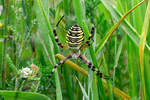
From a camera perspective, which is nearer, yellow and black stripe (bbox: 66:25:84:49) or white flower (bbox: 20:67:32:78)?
white flower (bbox: 20:67:32:78)

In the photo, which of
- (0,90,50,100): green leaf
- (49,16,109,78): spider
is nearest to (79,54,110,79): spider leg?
(49,16,109,78): spider

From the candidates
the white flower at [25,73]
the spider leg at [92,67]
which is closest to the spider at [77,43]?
the spider leg at [92,67]

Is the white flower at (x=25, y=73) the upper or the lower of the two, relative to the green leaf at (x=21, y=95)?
upper

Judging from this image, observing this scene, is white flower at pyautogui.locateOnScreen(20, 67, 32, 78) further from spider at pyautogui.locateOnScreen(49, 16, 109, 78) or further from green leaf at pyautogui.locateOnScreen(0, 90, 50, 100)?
spider at pyautogui.locateOnScreen(49, 16, 109, 78)

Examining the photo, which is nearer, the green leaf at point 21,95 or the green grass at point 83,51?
the green leaf at point 21,95

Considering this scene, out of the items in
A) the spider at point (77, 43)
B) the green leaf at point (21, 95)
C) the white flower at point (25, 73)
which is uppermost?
the spider at point (77, 43)

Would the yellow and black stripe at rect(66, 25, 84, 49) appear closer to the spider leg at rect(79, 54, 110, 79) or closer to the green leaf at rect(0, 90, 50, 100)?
the spider leg at rect(79, 54, 110, 79)

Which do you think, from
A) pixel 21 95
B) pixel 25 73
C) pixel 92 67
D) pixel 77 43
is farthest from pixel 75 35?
pixel 21 95

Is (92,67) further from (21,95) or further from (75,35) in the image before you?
(21,95)

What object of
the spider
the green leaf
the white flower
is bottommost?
the green leaf

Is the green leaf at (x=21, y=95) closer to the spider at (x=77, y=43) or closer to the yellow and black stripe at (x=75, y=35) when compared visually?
the spider at (x=77, y=43)

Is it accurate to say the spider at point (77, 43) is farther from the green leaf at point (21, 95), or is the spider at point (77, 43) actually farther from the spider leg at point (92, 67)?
the green leaf at point (21, 95)

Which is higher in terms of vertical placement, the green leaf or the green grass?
the green grass
